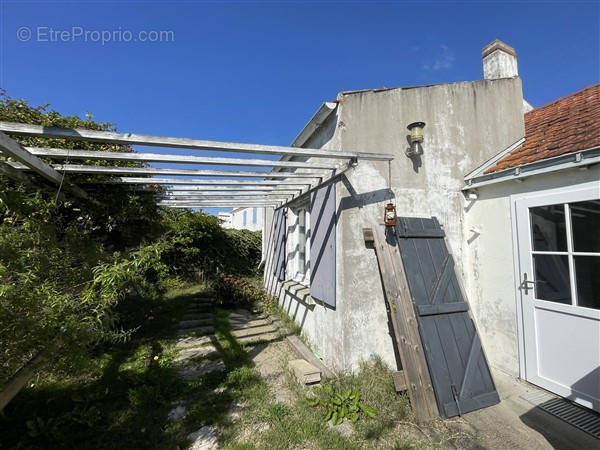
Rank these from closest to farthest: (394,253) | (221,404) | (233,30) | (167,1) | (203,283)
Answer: (221,404) → (394,253) → (167,1) → (233,30) → (203,283)

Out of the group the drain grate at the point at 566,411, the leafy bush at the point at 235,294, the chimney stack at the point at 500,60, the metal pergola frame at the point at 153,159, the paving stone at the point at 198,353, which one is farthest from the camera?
the leafy bush at the point at 235,294

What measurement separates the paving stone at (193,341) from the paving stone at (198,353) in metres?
0.16

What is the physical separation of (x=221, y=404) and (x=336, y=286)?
218 centimetres

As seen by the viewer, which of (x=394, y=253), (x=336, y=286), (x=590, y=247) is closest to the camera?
(x=590, y=247)

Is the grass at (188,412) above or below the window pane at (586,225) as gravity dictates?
below

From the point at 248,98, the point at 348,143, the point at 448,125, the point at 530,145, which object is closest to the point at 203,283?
the point at 248,98

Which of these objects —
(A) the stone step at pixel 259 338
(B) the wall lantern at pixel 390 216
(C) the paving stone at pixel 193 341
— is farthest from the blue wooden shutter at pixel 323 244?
(C) the paving stone at pixel 193 341

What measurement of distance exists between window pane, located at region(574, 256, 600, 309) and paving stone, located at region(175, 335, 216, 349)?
6.02 metres

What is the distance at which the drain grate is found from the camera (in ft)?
9.16

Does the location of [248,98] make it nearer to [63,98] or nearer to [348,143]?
[63,98]

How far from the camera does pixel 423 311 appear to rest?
3.45 m

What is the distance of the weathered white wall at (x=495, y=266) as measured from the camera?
3.84m

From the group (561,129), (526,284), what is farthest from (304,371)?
(561,129)

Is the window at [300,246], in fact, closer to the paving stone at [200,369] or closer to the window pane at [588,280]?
the paving stone at [200,369]
